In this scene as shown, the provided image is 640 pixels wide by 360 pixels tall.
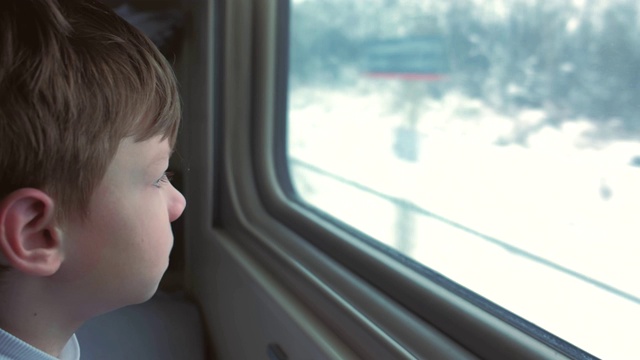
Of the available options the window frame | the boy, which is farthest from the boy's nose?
the window frame

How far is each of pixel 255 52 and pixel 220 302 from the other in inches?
30.4

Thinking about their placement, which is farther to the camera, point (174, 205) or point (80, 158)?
point (174, 205)

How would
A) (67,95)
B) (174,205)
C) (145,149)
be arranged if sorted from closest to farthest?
1. (67,95)
2. (145,149)
3. (174,205)

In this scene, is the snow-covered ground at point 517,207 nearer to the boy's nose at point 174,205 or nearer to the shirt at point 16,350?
the boy's nose at point 174,205

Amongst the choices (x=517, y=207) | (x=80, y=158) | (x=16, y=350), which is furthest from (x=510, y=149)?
(x=16, y=350)

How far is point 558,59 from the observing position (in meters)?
0.90

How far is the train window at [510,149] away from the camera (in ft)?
2.75

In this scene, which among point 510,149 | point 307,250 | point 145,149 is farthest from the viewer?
point 307,250

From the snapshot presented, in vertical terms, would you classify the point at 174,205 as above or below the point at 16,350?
above

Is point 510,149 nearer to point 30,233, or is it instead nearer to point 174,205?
point 174,205

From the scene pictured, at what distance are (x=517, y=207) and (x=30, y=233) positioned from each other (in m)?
0.74

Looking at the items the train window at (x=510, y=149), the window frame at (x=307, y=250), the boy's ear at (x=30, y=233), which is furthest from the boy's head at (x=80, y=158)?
the train window at (x=510, y=149)

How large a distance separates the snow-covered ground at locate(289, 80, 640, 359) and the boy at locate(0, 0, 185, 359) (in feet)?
1.83

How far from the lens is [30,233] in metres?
0.69
